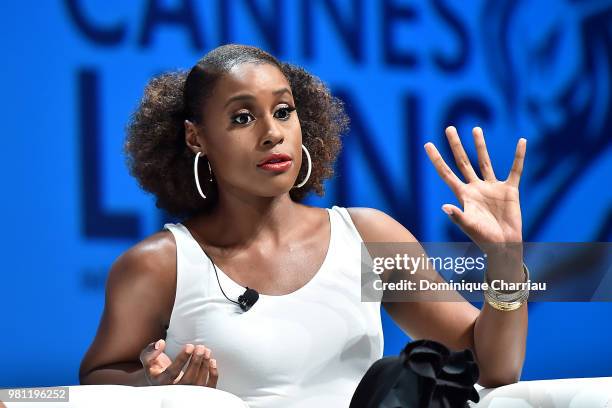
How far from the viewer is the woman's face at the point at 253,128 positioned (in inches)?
90.6

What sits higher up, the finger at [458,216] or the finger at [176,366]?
the finger at [458,216]

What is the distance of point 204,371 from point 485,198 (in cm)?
74

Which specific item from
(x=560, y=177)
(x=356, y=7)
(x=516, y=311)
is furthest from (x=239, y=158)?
(x=560, y=177)

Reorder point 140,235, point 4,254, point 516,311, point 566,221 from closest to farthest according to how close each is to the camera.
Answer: point 516,311 < point 4,254 < point 140,235 < point 566,221

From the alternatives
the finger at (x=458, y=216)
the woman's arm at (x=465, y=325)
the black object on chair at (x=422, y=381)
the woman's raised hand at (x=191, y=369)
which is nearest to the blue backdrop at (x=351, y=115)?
Answer: the woman's arm at (x=465, y=325)

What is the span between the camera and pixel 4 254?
291 cm

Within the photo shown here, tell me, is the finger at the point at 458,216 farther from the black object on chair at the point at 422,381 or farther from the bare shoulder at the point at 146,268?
the bare shoulder at the point at 146,268

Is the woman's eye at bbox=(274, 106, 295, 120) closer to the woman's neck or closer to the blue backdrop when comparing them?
the woman's neck

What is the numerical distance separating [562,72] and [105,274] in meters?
1.93

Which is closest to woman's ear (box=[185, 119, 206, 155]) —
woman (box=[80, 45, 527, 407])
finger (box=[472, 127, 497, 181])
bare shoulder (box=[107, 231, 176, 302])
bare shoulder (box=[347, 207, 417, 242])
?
woman (box=[80, 45, 527, 407])

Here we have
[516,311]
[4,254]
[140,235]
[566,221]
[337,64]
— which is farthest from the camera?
[566,221]

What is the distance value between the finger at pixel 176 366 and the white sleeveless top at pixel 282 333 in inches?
9.5

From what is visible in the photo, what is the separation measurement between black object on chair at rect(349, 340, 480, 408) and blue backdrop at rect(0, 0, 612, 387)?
1539mm

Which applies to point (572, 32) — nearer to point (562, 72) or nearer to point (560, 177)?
point (562, 72)
